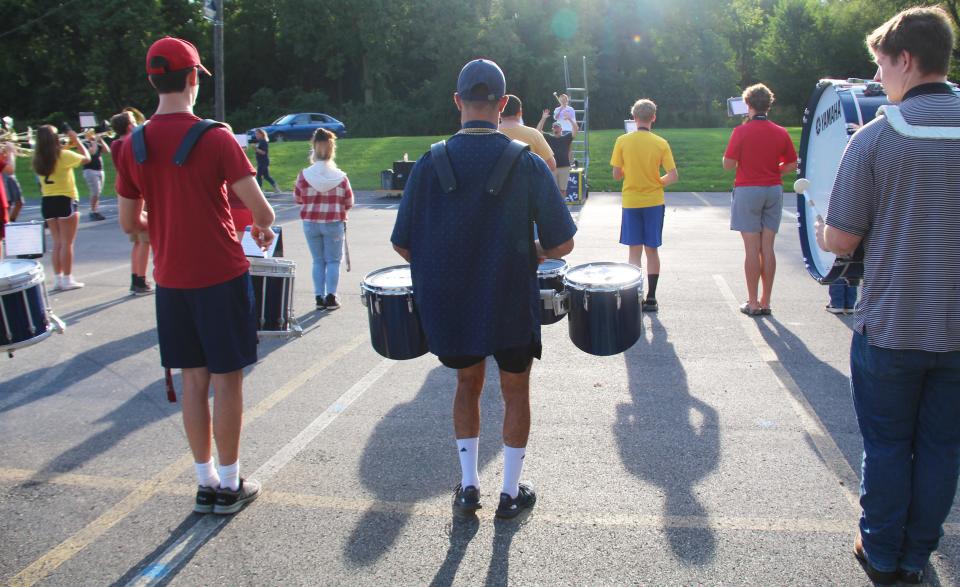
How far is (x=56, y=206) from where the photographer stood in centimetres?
891

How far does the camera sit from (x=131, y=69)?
44688 millimetres

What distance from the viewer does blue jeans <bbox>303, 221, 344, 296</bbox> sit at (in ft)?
25.2

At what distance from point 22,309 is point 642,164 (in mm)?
5177

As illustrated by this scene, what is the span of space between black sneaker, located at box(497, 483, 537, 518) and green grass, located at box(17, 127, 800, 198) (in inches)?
678

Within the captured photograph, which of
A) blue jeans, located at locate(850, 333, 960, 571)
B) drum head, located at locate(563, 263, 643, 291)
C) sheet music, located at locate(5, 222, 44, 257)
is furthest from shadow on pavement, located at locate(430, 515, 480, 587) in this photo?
sheet music, located at locate(5, 222, 44, 257)

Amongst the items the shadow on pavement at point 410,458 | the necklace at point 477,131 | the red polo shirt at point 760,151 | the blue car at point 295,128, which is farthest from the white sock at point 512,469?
the blue car at point 295,128

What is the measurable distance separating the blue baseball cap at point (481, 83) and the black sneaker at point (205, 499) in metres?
2.18

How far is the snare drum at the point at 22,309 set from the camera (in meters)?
4.09

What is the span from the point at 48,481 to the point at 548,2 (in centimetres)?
4935

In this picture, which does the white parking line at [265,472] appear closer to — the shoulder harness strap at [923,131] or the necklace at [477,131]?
the necklace at [477,131]

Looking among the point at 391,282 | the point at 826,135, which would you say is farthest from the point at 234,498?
the point at 826,135

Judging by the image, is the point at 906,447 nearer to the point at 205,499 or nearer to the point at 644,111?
the point at 205,499

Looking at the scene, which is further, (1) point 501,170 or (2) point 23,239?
(2) point 23,239

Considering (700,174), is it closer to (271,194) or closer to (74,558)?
(271,194)
